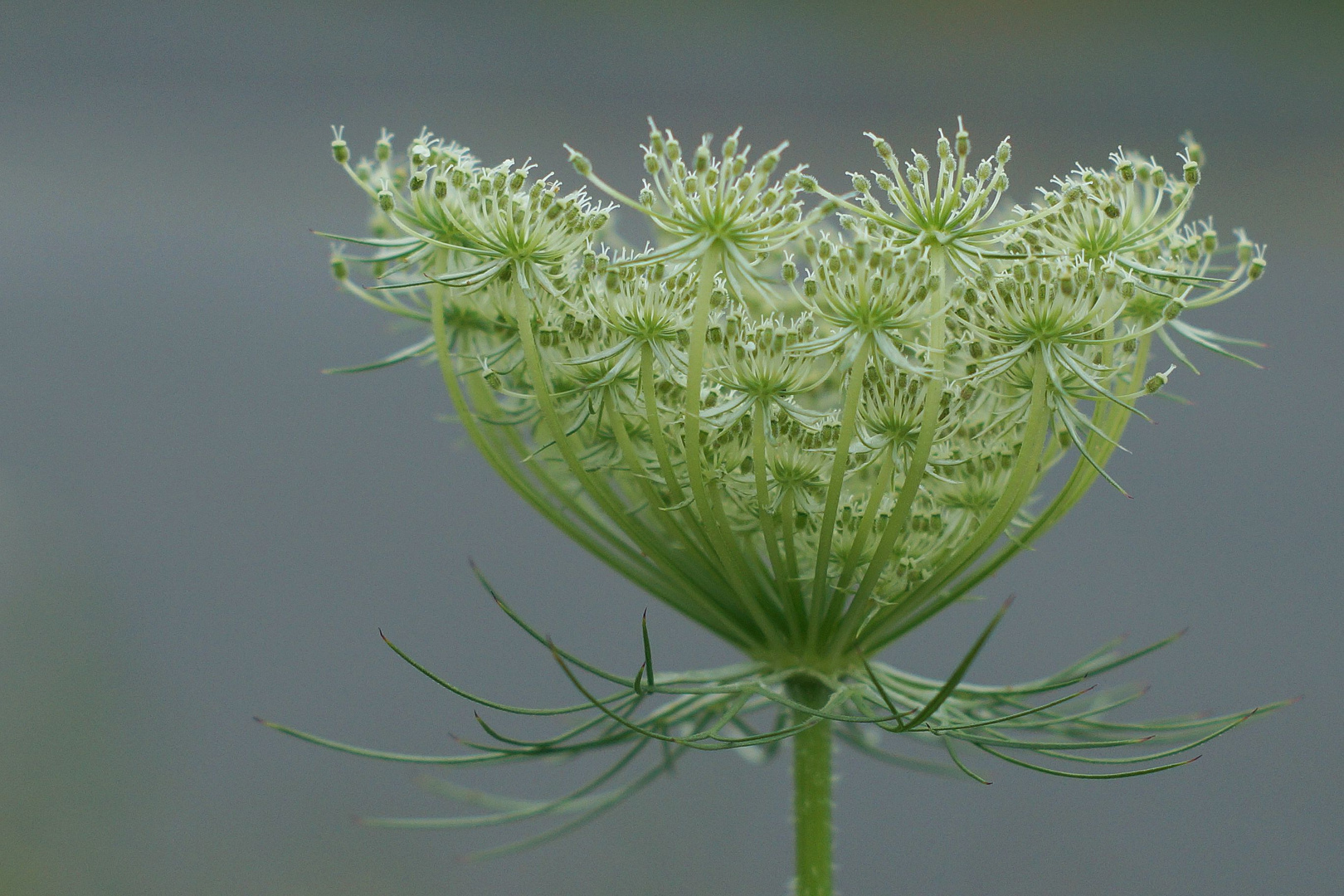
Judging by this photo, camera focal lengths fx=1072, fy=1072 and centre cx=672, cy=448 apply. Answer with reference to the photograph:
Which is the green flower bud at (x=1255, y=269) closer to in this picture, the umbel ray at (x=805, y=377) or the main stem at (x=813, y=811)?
the umbel ray at (x=805, y=377)

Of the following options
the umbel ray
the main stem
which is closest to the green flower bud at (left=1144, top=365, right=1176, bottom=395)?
the umbel ray

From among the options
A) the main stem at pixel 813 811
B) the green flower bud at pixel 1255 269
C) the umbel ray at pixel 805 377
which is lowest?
the main stem at pixel 813 811

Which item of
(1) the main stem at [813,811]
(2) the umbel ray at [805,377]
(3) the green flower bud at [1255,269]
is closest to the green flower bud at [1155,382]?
(2) the umbel ray at [805,377]

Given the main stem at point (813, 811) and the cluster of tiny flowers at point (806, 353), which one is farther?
the main stem at point (813, 811)

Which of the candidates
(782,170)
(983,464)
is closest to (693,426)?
(983,464)

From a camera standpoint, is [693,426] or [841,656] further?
[841,656]

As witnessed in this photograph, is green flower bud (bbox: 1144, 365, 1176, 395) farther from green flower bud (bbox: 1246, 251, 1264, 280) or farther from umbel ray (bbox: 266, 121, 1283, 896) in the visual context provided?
green flower bud (bbox: 1246, 251, 1264, 280)

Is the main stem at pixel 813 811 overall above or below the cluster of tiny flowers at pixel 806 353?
below

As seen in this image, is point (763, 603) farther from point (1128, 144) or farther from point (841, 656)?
point (1128, 144)
